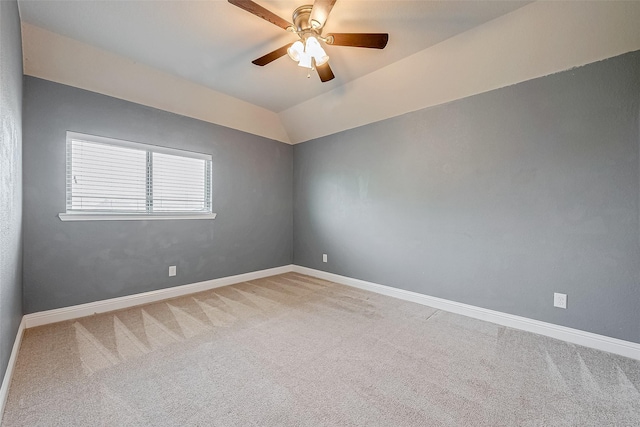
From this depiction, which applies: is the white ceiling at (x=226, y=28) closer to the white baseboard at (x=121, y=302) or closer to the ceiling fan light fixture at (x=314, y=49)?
the ceiling fan light fixture at (x=314, y=49)

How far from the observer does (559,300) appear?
7.38 ft

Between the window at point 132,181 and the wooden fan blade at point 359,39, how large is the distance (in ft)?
7.75

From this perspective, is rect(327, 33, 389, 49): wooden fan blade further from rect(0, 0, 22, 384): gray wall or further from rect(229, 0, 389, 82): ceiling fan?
rect(0, 0, 22, 384): gray wall

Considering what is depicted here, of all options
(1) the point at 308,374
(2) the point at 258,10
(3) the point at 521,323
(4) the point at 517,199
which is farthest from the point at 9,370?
(4) the point at 517,199

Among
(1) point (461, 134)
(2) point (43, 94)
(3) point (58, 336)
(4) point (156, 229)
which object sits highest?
(2) point (43, 94)

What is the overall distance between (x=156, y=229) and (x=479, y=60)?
12.6 feet

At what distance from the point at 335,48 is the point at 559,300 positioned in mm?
3003

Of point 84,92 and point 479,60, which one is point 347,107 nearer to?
point 479,60

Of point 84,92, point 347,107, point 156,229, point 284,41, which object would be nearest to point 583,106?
point 347,107

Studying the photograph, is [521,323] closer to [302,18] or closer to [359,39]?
[359,39]

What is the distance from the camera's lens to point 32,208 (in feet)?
7.75

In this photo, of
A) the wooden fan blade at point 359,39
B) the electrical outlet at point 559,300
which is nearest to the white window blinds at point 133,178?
the wooden fan blade at point 359,39

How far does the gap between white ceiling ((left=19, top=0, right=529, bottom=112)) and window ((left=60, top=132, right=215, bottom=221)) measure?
96 cm

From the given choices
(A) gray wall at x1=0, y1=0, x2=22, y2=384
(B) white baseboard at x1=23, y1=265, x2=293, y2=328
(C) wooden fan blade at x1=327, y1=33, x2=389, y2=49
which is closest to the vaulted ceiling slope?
(C) wooden fan blade at x1=327, y1=33, x2=389, y2=49
